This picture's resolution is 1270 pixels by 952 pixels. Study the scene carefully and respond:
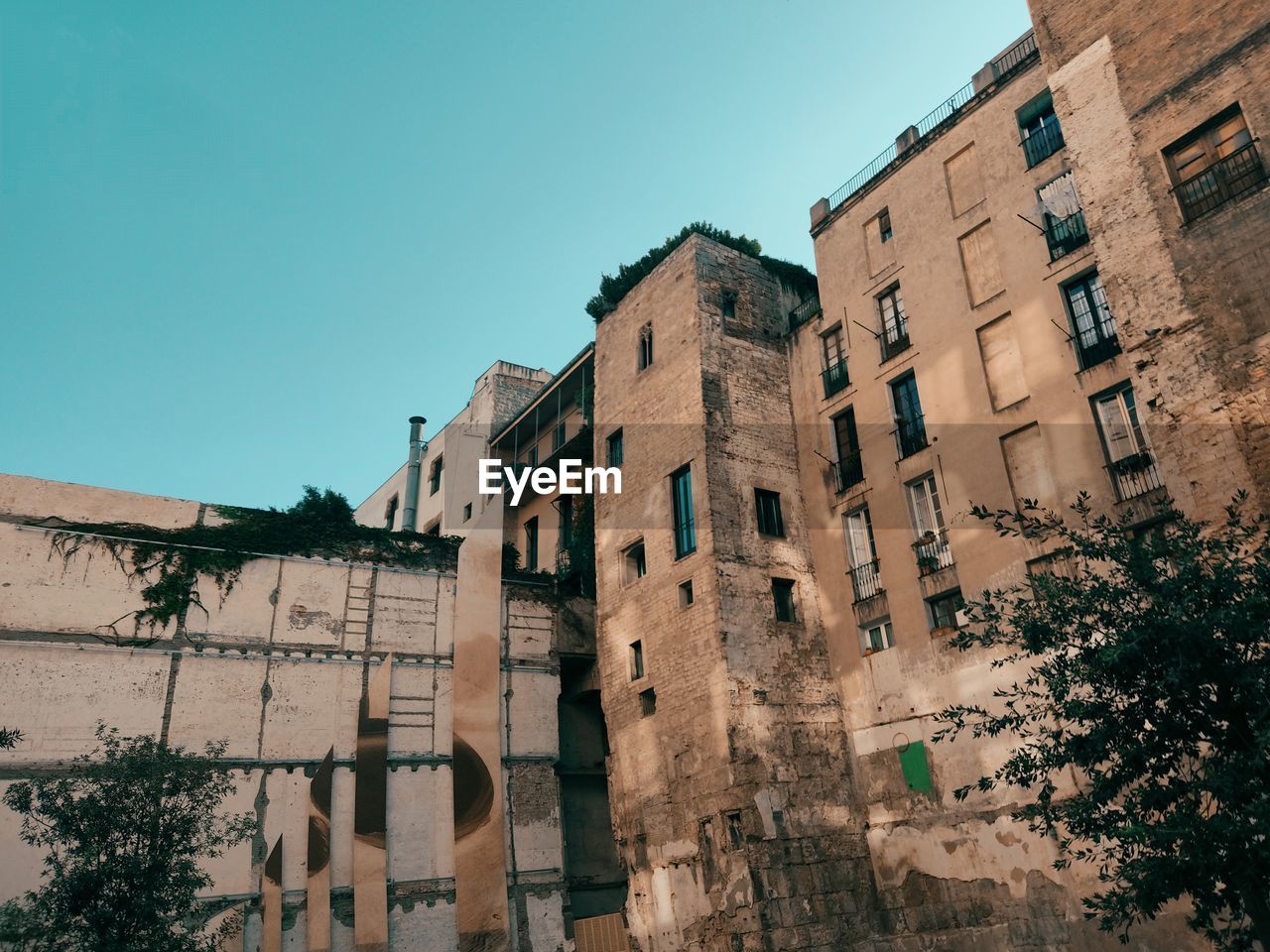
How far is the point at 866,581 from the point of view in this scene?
21.0m

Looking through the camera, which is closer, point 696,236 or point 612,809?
point 612,809

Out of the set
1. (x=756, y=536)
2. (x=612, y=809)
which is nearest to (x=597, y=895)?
(x=612, y=809)

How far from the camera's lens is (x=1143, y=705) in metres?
10.5

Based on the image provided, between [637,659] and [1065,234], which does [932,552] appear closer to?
[1065,234]

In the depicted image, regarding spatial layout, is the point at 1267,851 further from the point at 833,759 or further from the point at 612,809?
the point at 612,809

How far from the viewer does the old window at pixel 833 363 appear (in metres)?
23.3

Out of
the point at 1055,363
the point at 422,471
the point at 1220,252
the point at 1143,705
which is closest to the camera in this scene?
the point at 1143,705

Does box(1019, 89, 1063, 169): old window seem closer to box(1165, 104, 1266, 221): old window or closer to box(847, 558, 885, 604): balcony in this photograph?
box(1165, 104, 1266, 221): old window

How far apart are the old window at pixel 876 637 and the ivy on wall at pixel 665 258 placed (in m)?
10.7

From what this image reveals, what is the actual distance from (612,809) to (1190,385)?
49.7ft

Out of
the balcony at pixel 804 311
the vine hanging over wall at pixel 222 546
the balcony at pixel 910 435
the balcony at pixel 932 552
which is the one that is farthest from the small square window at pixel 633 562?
the balcony at pixel 804 311

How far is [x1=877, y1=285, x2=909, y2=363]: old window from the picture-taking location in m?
21.8

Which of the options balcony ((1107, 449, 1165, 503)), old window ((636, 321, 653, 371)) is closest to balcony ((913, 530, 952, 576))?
balcony ((1107, 449, 1165, 503))

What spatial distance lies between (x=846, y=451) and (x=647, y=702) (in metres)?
7.64
